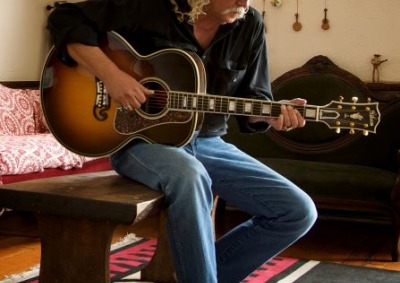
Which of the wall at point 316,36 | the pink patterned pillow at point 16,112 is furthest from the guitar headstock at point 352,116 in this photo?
the pink patterned pillow at point 16,112

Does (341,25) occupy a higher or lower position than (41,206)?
higher

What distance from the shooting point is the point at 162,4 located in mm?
1765

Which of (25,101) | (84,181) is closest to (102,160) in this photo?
(25,101)

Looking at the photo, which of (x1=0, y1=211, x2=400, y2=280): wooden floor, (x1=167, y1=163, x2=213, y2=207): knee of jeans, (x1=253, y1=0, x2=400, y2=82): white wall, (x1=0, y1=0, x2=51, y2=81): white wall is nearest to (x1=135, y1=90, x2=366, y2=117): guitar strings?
(x1=167, y1=163, x2=213, y2=207): knee of jeans

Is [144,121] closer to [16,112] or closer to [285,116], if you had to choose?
[285,116]

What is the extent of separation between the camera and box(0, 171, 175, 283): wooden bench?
59.1 inches

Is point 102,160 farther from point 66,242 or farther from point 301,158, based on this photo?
point 66,242

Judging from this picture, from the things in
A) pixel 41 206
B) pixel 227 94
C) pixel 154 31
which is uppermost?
pixel 154 31

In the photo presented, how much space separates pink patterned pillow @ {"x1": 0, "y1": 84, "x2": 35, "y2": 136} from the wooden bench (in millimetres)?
1776

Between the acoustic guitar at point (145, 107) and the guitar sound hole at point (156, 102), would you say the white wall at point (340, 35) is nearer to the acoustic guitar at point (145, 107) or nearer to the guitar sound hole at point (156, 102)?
the acoustic guitar at point (145, 107)

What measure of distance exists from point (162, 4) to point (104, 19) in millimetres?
176

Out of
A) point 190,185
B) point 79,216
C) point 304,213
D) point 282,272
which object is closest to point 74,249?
point 79,216

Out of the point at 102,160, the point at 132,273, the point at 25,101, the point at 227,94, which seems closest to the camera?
the point at 227,94

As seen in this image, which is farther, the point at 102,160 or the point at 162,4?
the point at 102,160
